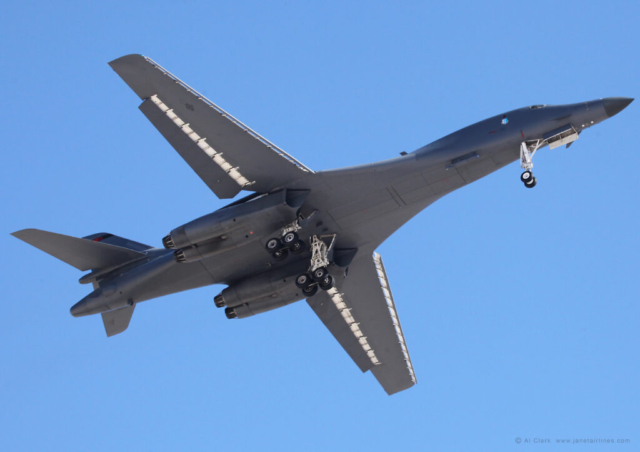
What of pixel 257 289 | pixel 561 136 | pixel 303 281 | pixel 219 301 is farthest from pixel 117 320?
pixel 561 136

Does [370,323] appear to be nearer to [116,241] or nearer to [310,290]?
[310,290]

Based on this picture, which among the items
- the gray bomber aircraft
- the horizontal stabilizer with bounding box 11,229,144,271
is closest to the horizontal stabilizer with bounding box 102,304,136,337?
the gray bomber aircraft

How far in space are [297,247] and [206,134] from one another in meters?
5.55

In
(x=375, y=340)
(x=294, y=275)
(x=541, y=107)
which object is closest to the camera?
(x=541, y=107)

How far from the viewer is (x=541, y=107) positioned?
30.2 m

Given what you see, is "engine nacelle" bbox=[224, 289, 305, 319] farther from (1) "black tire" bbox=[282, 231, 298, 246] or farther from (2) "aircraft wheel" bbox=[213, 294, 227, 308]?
(1) "black tire" bbox=[282, 231, 298, 246]

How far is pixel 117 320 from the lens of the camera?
36188 millimetres

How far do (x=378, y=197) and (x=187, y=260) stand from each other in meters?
7.81

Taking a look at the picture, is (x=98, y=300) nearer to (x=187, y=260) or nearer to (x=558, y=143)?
(x=187, y=260)

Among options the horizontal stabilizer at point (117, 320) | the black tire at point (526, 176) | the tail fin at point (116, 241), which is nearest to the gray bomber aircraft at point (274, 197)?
the black tire at point (526, 176)

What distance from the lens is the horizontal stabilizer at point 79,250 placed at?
33344mm

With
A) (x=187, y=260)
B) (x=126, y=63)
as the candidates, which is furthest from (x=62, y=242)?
(x=126, y=63)

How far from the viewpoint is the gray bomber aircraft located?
30.3m

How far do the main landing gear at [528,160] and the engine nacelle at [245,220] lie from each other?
8025mm
